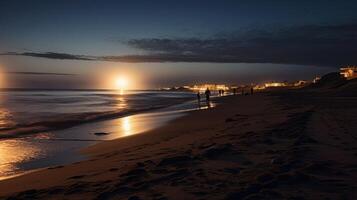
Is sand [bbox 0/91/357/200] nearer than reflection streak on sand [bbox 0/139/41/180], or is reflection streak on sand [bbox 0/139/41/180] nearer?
sand [bbox 0/91/357/200]

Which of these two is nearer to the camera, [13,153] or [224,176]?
[224,176]

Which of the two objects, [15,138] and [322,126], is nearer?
[322,126]

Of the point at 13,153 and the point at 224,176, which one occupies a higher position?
the point at 224,176

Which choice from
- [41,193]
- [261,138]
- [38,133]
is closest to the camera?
[41,193]

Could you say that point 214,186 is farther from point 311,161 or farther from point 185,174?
point 311,161

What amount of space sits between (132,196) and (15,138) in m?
13.7

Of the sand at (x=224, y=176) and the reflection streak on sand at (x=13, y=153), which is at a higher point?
the sand at (x=224, y=176)

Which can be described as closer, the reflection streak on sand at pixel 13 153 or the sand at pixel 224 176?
the sand at pixel 224 176

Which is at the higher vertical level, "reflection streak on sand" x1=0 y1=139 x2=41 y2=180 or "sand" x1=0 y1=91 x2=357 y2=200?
"sand" x1=0 y1=91 x2=357 y2=200

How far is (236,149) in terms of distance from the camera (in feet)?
29.1

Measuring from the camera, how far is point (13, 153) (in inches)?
516

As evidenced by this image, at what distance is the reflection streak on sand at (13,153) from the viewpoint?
10406mm

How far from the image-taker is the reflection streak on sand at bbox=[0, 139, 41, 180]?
10.4 metres

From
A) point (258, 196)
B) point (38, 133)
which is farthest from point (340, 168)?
point (38, 133)
